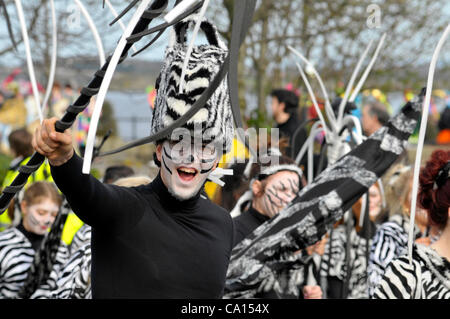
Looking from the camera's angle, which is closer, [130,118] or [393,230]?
[393,230]

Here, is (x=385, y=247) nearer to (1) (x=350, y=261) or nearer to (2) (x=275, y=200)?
(1) (x=350, y=261)

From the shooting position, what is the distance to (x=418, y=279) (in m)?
2.86

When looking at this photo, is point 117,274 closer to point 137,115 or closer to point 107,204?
point 107,204

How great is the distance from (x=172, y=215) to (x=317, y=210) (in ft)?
4.23

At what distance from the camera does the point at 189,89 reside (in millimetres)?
2707

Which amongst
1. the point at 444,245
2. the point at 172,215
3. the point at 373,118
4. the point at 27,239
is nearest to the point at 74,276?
the point at 27,239

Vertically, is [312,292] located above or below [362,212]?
below

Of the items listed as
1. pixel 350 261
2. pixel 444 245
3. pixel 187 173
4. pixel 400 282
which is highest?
pixel 350 261

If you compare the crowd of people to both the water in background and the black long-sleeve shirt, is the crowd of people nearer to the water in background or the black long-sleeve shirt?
the black long-sleeve shirt

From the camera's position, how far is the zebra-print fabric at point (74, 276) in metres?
3.92

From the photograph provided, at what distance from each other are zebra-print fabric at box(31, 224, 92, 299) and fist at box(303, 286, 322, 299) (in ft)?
4.52

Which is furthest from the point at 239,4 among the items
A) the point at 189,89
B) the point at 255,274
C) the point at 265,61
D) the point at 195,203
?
the point at 265,61

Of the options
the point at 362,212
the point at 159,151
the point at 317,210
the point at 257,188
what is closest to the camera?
the point at 159,151

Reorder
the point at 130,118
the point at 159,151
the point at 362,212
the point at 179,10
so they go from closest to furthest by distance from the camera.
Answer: the point at 179,10, the point at 159,151, the point at 362,212, the point at 130,118
